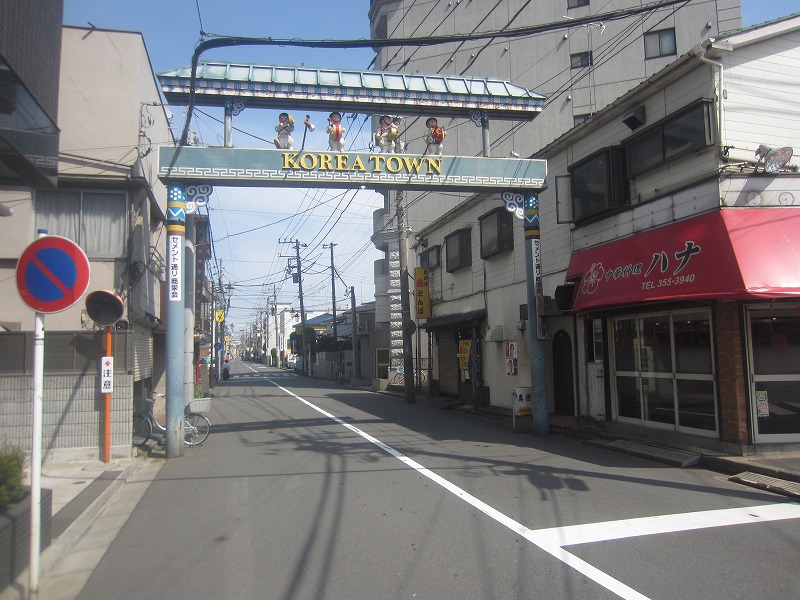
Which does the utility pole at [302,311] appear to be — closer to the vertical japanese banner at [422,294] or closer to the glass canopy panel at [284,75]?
the vertical japanese banner at [422,294]

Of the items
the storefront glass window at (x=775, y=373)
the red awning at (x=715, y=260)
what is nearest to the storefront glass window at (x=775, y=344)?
the storefront glass window at (x=775, y=373)

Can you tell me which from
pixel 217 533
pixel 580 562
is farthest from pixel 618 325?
pixel 217 533

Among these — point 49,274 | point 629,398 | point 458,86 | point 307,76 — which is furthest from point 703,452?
point 307,76

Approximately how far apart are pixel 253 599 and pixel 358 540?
61.9 inches

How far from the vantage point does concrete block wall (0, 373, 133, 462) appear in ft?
33.4

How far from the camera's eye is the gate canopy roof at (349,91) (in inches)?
472

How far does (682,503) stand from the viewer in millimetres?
7176

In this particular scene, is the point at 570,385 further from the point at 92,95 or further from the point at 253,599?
the point at 92,95

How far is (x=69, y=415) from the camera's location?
1045 centimetres

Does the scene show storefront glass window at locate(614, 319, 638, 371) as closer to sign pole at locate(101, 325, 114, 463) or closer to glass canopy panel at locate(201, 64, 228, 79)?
glass canopy panel at locate(201, 64, 228, 79)

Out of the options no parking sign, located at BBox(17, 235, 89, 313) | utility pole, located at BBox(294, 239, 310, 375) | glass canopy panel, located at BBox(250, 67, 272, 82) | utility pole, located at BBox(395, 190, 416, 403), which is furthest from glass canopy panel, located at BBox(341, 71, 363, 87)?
utility pole, located at BBox(294, 239, 310, 375)

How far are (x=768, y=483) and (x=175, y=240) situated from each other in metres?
10.6

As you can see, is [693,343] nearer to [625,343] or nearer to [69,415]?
[625,343]

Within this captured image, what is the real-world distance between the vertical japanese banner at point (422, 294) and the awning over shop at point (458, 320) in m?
0.64
